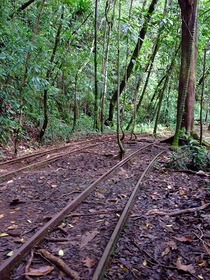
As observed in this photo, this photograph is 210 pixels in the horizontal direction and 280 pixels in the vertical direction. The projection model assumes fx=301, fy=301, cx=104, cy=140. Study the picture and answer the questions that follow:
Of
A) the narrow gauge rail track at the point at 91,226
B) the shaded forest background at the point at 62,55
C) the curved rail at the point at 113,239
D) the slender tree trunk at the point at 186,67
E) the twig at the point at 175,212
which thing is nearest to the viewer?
the curved rail at the point at 113,239

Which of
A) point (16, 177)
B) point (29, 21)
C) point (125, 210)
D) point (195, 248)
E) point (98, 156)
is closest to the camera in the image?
point (195, 248)

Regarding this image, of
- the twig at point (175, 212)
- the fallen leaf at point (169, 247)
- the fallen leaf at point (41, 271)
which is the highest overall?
the twig at point (175, 212)

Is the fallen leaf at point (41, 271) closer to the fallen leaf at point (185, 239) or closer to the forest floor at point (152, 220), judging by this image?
the forest floor at point (152, 220)

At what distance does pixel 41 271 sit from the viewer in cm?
331

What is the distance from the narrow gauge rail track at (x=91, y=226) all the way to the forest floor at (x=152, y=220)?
15cm

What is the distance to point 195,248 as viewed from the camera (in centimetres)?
416

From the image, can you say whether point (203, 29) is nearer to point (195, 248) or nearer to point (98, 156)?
point (98, 156)

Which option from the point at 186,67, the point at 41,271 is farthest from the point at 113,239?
the point at 186,67

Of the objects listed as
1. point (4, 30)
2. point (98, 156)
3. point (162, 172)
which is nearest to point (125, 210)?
point (162, 172)

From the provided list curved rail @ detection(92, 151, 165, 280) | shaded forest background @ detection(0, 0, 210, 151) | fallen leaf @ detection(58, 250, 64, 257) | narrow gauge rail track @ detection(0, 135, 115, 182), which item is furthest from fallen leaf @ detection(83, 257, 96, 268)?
shaded forest background @ detection(0, 0, 210, 151)

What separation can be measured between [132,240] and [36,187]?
9.27 ft

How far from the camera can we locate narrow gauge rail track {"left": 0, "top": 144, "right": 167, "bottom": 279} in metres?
3.42

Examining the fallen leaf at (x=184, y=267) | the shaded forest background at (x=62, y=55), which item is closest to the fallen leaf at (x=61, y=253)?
the fallen leaf at (x=184, y=267)

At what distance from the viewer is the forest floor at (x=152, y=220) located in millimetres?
3650
